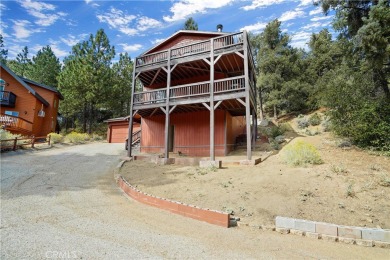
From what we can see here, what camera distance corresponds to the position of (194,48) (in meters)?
14.8

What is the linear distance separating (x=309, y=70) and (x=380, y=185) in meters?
25.3

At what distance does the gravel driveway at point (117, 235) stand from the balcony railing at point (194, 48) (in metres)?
10.1

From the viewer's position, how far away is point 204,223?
5.29 meters

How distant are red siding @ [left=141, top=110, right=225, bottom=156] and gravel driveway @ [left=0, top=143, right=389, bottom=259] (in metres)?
8.62

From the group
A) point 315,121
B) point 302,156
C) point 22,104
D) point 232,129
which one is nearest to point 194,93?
point 232,129

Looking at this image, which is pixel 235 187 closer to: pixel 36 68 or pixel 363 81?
pixel 363 81

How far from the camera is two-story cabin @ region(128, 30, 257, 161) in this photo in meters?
12.7

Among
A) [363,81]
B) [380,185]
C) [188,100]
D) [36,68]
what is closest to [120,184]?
[188,100]

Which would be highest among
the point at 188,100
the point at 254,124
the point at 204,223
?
the point at 188,100

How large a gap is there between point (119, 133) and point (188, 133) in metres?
13.2

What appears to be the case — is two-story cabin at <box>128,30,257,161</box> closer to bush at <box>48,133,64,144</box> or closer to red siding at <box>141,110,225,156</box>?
red siding at <box>141,110,225,156</box>

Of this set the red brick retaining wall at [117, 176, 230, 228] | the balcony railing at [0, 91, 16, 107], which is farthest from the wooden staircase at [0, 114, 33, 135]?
the red brick retaining wall at [117, 176, 230, 228]

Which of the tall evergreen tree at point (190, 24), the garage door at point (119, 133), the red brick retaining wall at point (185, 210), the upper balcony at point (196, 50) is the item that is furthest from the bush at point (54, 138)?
the tall evergreen tree at point (190, 24)

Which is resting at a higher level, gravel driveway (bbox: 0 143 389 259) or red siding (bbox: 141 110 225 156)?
red siding (bbox: 141 110 225 156)
